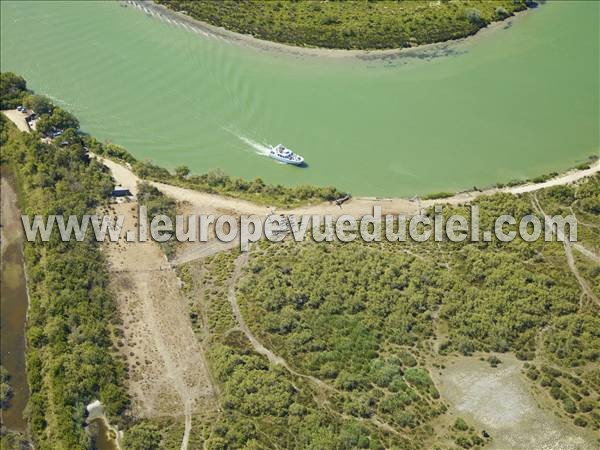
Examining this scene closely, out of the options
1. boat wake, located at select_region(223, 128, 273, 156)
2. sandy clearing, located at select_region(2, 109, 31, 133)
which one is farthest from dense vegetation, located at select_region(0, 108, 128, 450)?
boat wake, located at select_region(223, 128, 273, 156)

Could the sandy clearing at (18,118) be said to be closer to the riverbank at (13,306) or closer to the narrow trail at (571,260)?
the riverbank at (13,306)

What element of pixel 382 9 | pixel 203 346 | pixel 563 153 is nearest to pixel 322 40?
pixel 382 9

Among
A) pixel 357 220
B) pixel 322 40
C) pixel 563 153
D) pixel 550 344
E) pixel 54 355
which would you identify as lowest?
pixel 54 355

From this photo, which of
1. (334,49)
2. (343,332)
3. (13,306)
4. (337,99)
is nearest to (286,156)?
(337,99)

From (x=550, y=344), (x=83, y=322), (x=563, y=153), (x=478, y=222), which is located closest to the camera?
(x=550, y=344)

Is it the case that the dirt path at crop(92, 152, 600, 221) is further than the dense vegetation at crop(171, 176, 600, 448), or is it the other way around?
the dirt path at crop(92, 152, 600, 221)

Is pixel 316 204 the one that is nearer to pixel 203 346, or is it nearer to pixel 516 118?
pixel 203 346

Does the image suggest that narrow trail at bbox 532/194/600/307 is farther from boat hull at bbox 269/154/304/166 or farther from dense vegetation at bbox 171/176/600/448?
boat hull at bbox 269/154/304/166
